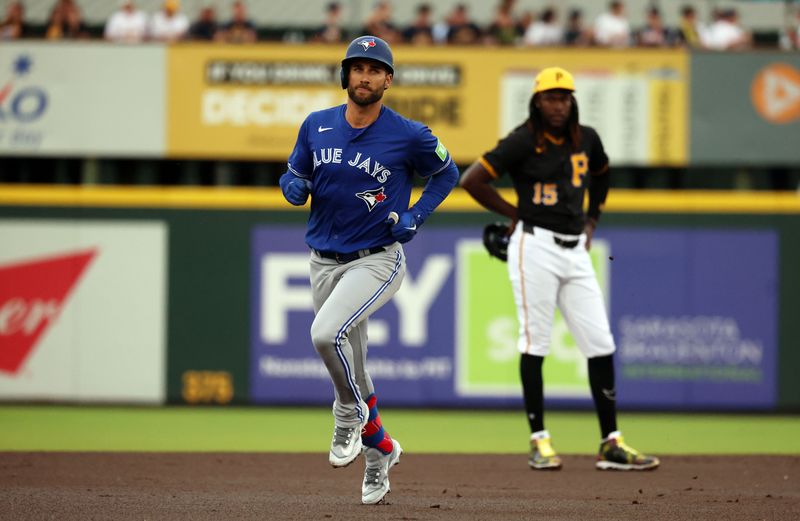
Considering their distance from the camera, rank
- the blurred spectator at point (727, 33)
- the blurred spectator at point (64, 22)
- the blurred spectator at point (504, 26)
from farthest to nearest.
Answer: the blurred spectator at point (727, 33)
the blurred spectator at point (504, 26)
the blurred spectator at point (64, 22)

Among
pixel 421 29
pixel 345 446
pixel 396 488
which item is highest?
pixel 421 29

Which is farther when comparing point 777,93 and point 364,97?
point 777,93

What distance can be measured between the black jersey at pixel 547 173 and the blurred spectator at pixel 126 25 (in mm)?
6303

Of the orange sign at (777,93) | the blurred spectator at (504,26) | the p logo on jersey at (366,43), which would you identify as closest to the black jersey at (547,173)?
the p logo on jersey at (366,43)

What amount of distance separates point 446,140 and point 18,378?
4735 millimetres

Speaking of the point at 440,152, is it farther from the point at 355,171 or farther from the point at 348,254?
the point at 348,254

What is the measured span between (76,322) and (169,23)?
11.0ft

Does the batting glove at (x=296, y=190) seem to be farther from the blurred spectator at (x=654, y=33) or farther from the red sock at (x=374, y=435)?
the blurred spectator at (x=654, y=33)

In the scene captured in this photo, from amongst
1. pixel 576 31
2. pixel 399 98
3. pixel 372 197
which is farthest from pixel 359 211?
pixel 576 31

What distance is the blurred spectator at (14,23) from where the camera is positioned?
528 inches

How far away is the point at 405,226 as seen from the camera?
6371 millimetres

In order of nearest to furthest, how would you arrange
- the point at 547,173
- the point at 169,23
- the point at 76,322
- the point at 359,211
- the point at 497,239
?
1. the point at 359,211
2. the point at 547,173
3. the point at 497,239
4. the point at 76,322
5. the point at 169,23

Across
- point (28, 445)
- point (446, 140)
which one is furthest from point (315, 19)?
point (28, 445)

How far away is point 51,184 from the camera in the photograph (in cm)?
1292
